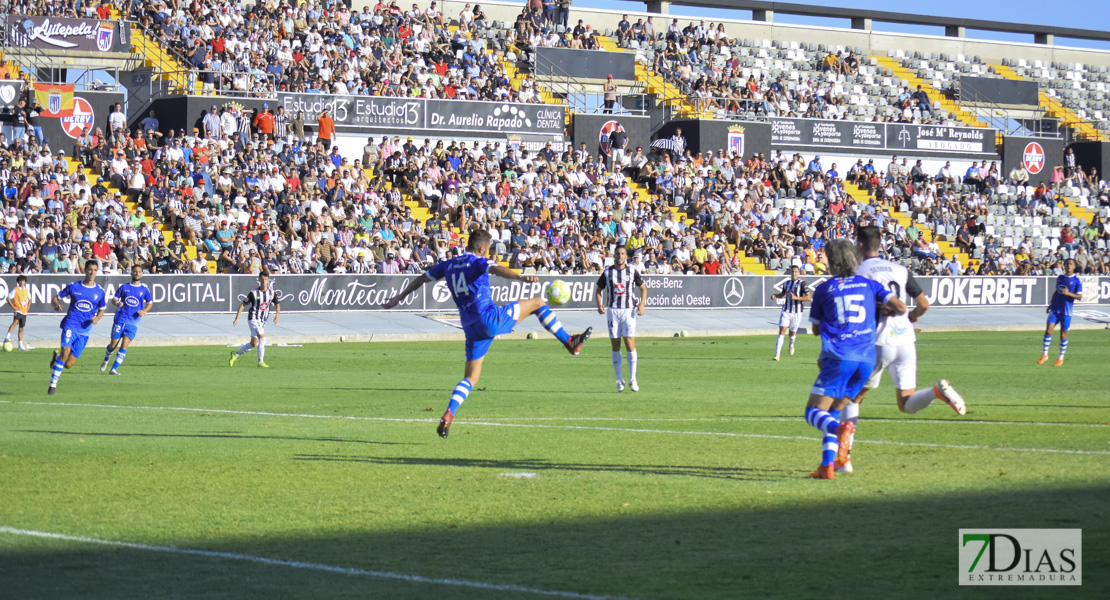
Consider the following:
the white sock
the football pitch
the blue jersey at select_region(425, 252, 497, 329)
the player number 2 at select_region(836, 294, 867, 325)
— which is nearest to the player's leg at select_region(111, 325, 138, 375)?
the football pitch

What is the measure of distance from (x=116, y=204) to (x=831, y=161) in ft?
106

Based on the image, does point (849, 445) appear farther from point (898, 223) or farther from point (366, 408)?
point (898, 223)

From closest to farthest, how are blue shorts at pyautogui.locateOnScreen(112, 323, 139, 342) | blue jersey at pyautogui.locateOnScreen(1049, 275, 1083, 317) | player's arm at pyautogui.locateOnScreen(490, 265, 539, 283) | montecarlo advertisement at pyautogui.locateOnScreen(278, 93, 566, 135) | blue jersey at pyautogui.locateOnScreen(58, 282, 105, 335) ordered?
player's arm at pyautogui.locateOnScreen(490, 265, 539, 283) → blue jersey at pyautogui.locateOnScreen(58, 282, 105, 335) → blue shorts at pyautogui.locateOnScreen(112, 323, 139, 342) → blue jersey at pyautogui.locateOnScreen(1049, 275, 1083, 317) → montecarlo advertisement at pyautogui.locateOnScreen(278, 93, 566, 135)

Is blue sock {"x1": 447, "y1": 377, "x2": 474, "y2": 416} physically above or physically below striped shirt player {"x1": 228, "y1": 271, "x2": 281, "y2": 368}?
above

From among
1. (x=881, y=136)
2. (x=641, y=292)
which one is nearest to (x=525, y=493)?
(x=641, y=292)

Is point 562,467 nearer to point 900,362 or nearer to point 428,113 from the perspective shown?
point 900,362

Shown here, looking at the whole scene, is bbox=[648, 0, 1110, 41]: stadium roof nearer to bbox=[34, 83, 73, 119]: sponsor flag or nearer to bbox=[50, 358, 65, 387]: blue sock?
bbox=[34, 83, 73, 119]: sponsor flag

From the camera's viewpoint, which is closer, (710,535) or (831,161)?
(710,535)

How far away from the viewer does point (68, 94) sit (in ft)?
133

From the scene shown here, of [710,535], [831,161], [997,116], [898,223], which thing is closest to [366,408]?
[710,535]

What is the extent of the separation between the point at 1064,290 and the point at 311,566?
2284 cm

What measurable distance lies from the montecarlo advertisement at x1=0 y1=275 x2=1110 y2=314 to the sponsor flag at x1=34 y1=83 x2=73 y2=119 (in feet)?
27.6

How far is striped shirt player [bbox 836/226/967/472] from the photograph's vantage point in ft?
38.6

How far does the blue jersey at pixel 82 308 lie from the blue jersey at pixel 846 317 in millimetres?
14601
